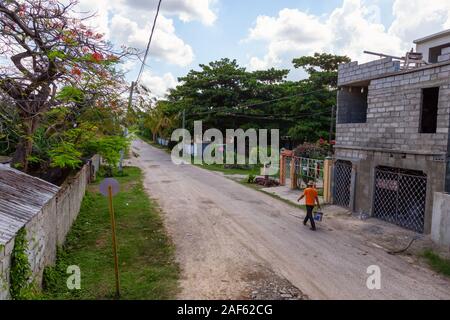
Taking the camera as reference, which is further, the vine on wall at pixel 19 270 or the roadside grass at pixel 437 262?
the roadside grass at pixel 437 262

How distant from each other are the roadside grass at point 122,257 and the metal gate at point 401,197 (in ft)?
24.5

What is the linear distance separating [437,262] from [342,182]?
6.53 m

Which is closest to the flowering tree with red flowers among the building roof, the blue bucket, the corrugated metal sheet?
the corrugated metal sheet

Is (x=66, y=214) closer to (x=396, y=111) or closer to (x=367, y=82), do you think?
(x=396, y=111)

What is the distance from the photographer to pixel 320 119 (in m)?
29.8

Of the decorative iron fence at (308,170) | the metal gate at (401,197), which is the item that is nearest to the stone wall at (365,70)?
the metal gate at (401,197)

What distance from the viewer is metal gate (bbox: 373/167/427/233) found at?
36.3 ft

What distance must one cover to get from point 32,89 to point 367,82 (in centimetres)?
1134

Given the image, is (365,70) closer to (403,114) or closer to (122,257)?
(403,114)

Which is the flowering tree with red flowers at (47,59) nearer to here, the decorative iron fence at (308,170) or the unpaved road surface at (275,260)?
the unpaved road surface at (275,260)

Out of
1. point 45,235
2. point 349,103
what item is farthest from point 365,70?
point 45,235

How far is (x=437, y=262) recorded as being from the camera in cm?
834

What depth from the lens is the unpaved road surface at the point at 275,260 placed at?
6621 mm

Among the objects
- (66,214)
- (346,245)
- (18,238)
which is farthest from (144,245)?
(346,245)
